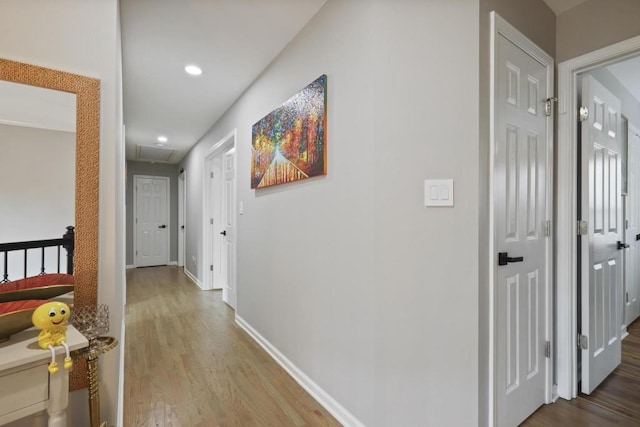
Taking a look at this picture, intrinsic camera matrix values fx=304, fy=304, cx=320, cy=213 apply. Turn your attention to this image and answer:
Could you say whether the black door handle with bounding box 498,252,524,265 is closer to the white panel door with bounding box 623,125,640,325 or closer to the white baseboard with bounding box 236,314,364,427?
Result: the white baseboard with bounding box 236,314,364,427

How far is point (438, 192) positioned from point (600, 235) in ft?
4.83

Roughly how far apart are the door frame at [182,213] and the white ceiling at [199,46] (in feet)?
8.40

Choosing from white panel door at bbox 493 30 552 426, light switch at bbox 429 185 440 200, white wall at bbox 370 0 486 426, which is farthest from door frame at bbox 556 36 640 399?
light switch at bbox 429 185 440 200

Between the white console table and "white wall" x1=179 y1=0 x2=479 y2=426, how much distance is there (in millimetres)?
1166

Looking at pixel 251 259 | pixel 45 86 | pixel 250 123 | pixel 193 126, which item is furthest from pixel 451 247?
pixel 193 126

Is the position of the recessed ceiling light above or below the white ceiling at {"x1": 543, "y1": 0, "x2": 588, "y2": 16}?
above

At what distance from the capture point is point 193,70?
2.66 meters

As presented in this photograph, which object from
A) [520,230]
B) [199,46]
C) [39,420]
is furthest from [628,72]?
[39,420]

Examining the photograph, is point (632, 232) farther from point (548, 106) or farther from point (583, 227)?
point (548, 106)

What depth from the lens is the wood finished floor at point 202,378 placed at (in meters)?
1.71

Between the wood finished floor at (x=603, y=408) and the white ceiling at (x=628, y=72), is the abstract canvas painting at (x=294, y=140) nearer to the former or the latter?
the wood finished floor at (x=603, y=408)

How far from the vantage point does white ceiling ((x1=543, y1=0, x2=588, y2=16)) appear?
5.78ft

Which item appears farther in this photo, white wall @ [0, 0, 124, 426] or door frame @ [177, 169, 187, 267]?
door frame @ [177, 169, 187, 267]

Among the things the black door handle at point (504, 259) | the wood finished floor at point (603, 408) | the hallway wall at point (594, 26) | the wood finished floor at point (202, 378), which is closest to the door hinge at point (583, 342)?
the wood finished floor at point (603, 408)
